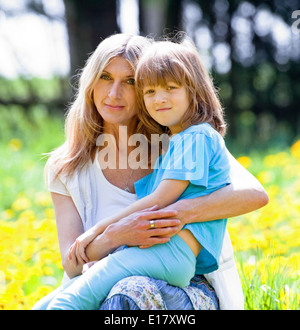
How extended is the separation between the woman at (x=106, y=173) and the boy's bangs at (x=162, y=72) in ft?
0.56

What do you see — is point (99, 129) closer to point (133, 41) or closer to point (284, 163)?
point (133, 41)

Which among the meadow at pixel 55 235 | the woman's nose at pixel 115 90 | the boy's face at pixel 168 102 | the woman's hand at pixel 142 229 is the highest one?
the woman's nose at pixel 115 90

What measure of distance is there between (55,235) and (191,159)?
158 cm

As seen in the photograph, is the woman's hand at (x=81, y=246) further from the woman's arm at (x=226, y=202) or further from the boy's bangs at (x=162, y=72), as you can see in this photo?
the boy's bangs at (x=162, y=72)

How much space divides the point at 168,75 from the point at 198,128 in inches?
10.0

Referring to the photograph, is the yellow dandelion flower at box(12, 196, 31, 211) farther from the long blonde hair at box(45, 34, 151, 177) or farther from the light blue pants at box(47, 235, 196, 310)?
the light blue pants at box(47, 235, 196, 310)

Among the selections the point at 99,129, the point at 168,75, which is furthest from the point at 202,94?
the point at 99,129

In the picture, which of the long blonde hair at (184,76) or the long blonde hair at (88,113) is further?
the long blonde hair at (88,113)

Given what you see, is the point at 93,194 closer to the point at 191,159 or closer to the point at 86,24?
the point at 191,159

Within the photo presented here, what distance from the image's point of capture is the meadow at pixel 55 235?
232 centimetres

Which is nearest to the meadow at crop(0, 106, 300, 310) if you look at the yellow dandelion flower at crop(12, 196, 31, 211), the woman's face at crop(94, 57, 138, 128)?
the yellow dandelion flower at crop(12, 196, 31, 211)

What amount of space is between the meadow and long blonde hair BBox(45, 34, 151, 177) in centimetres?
69

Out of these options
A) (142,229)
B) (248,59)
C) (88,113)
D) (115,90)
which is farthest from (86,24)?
(142,229)

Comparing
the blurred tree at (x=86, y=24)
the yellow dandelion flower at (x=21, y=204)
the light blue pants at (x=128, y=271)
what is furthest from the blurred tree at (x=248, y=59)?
the light blue pants at (x=128, y=271)
